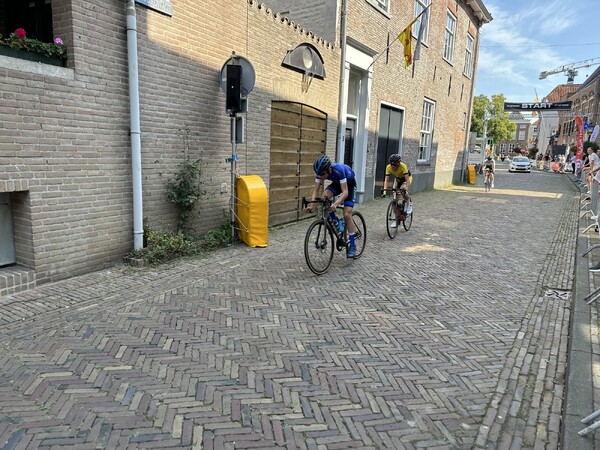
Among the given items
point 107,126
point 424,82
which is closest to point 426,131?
point 424,82

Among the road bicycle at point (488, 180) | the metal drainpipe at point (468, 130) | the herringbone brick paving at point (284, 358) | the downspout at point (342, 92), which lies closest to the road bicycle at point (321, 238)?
the herringbone brick paving at point (284, 358)

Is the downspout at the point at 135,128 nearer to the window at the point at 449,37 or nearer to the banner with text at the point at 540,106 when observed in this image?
the window at the point at 449,37

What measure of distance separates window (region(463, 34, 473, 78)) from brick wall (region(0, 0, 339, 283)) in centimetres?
1960

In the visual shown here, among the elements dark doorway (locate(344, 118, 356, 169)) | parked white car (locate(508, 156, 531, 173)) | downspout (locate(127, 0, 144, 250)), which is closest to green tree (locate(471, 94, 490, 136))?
parked white car (locate(508, 156, 531, 173))

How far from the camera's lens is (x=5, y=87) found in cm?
431

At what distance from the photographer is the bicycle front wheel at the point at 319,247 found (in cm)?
571

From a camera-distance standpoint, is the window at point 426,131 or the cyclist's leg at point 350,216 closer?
the cyclist's leg at point 350,216

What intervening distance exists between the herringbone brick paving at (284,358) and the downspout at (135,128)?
703 mm

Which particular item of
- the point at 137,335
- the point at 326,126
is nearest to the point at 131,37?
the point at 137,335

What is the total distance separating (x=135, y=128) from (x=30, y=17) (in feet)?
7.82

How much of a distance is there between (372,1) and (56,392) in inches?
494

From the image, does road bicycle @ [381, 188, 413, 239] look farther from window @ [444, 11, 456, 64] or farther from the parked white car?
the parked white car

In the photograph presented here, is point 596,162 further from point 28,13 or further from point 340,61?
point 28,13

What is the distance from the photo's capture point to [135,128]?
5727 millimetres
